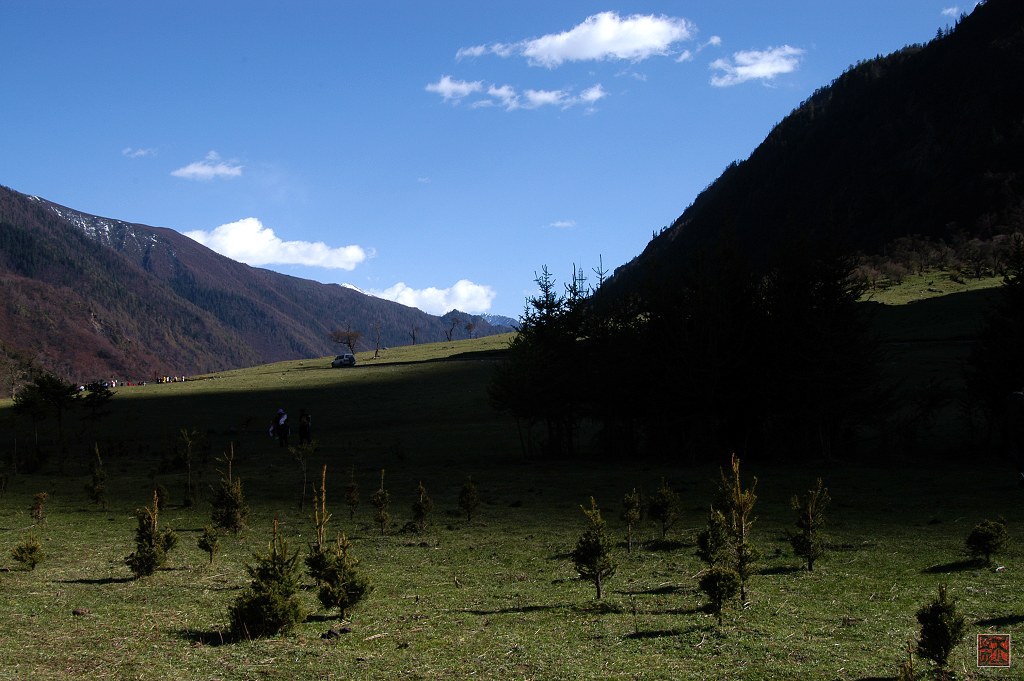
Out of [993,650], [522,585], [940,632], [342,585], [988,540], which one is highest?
[940,632]

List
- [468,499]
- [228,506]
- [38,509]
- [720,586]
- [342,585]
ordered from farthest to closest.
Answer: [38,509] → [468,499] → [228,506] → [342,585] → [720,586]

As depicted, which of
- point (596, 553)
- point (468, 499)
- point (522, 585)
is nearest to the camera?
point (596, 553)

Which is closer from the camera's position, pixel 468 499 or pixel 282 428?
pixel 468 499

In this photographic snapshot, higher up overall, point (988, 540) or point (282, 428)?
point (282, 428)

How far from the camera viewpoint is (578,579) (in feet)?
47.4

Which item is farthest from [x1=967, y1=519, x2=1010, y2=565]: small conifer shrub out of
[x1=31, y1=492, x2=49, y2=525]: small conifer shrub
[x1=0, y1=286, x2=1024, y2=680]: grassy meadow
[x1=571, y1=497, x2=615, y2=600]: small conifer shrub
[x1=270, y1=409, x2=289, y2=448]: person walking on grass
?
[x1=270, y1=409, x2=289, y2=448]: person walking on grass

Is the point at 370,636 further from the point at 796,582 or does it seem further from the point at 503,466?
the point at 503,466

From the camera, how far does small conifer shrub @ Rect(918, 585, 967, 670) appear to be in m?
8.01

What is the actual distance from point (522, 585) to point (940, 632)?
7493 mm

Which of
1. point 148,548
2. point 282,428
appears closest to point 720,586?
point 148,548

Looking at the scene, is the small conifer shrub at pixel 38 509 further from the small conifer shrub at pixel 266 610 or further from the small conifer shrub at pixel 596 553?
the small conifer shrub at pixel 596 553

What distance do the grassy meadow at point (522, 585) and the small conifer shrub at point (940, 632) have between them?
59 cm

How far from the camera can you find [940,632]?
803 cm

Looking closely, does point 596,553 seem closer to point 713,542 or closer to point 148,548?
point 713,542
